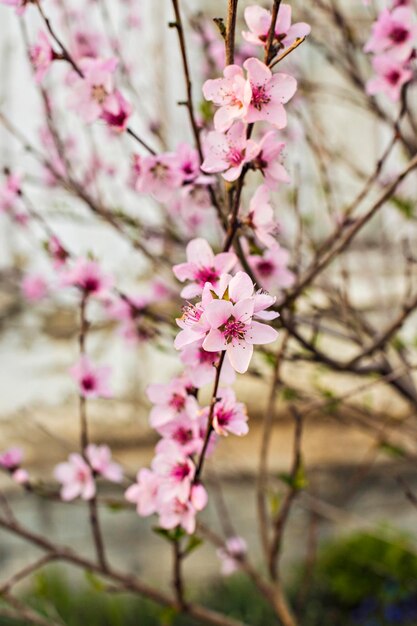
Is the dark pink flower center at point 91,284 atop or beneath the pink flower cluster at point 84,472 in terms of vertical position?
atop

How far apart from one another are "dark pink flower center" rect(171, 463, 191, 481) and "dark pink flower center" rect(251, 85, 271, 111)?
0.44m

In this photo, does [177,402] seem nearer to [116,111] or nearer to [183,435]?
[183,435]

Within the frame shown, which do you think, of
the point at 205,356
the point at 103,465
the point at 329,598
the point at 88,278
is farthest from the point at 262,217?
the point at 329,598

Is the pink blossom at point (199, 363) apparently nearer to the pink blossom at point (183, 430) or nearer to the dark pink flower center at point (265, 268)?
the pink blossom at point (183, 430)

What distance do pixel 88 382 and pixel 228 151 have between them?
0.61 m

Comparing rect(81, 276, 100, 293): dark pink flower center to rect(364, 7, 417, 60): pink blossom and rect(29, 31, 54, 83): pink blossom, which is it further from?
rect(364, 7, 417, 60): pink blossom

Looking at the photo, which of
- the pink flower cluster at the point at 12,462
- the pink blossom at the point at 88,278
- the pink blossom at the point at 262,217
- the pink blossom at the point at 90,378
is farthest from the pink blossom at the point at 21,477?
the pink blossom at the point at 262,217

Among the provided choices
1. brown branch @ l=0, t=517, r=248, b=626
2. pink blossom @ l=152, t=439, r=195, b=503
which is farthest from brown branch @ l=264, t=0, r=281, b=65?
brown branch @ l=0, t=517, r=248, b=626

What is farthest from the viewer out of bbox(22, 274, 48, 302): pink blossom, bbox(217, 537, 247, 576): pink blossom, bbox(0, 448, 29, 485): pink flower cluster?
bbox(22, 274, 48, 302): pink blossom

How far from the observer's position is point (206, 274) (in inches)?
33.9

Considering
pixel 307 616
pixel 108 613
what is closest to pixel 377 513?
pixel 307 616

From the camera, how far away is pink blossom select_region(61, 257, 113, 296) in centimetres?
117

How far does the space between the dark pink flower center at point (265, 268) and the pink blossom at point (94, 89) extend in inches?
12.7

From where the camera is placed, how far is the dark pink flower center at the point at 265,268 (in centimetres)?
111
